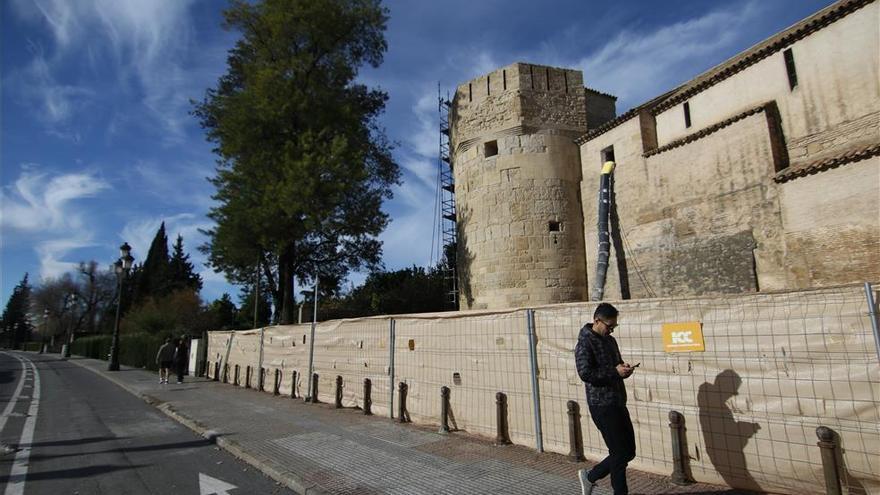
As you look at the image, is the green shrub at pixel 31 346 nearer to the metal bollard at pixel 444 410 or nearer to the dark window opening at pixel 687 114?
the metal bollard at pixel 444 410

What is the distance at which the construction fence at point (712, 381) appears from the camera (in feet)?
13.1

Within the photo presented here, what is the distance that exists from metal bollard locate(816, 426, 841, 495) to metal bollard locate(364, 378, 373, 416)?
7.16 meters

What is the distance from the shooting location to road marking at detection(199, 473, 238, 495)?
527 centimetres

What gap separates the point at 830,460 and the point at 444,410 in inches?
191

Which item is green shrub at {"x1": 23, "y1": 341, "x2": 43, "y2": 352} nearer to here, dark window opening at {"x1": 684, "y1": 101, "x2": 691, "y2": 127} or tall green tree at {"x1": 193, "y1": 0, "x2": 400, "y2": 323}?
tall green tree at {"x1": 193, "y1": 0, "x2": 400, "y2": 323}

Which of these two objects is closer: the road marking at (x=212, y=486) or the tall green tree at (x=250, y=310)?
the road marking at (x=212, y=486)

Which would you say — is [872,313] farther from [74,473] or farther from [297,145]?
[297,145]

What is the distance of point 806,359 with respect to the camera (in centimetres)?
421

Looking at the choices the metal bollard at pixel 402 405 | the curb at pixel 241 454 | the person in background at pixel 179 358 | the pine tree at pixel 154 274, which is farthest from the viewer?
the pine tree at pixel 154 274

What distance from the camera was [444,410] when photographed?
7.51 metres

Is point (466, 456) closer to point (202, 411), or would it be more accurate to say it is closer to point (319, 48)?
point (202, 411)

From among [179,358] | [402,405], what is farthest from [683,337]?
[179,358]

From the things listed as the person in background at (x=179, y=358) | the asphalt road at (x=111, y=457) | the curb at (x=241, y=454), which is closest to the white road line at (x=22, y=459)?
the asphalt road at (x=111, y=457)

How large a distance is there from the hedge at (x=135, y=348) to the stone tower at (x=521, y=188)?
51.2ft
